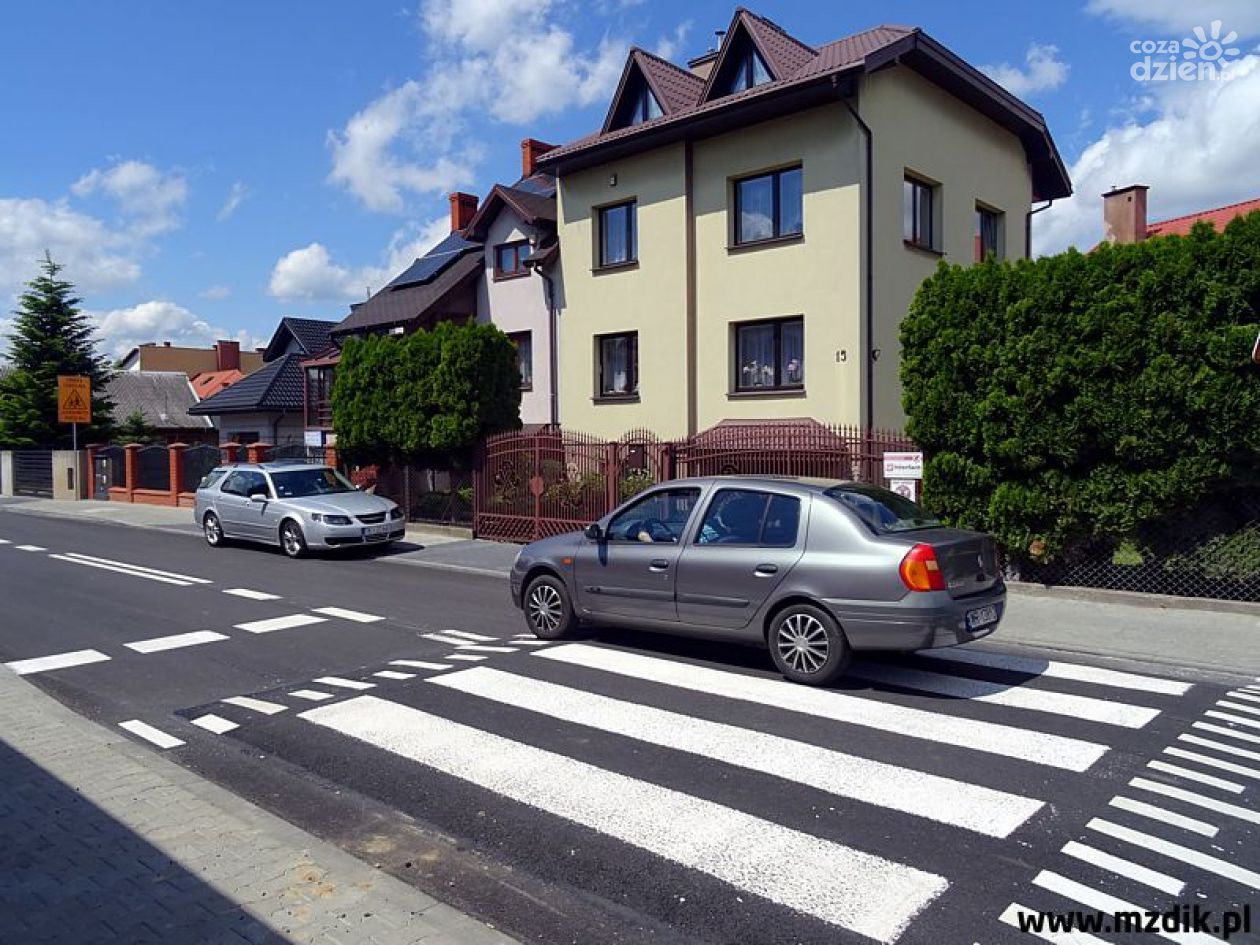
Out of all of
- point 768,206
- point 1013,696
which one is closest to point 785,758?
point 1013,696

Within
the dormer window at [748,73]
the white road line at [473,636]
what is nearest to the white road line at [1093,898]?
the white road line at [473,636]

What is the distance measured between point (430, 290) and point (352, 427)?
381 inches

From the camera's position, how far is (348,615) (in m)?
9.93

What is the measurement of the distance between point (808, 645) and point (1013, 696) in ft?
Answer: 4.72

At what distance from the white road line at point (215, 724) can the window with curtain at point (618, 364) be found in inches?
576

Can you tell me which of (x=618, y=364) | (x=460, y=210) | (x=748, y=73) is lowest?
(x=618, y=364)

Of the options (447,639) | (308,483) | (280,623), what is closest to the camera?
(447,639)

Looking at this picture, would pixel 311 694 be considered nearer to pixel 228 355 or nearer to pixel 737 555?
pixel 737 555

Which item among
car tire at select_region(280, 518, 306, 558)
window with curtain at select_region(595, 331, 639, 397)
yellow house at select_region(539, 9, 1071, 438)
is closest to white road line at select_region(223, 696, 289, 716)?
car tire at select_region(280, 518, 306, 558)

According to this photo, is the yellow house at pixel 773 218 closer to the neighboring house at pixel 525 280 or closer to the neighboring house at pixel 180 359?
the neighboring house at pixel 525 280

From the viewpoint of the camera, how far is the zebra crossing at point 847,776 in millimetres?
3707

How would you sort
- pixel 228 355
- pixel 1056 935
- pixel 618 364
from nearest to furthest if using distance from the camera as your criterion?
1. pixel 1056 935
2. pixel 618 364
3. pixel 228 355

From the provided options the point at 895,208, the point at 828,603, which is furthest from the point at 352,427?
the point at 828,603

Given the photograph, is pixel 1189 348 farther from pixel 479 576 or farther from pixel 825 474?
pixel 479 576
